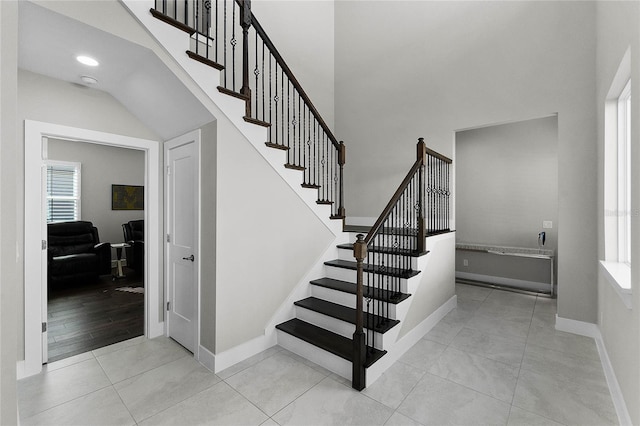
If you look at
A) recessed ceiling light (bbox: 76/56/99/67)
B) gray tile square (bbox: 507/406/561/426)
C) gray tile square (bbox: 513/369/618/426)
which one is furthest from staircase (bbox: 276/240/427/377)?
recessed ceiling light (bbox: 76/56/99/67)

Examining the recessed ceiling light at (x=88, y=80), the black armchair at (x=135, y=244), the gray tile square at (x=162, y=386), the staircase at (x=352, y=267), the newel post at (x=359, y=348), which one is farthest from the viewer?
the black armchair at (x=135, y=244)

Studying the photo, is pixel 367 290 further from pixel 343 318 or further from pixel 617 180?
pixel 617 180

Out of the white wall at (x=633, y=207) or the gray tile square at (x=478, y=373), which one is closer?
the white wall at (x=633, y=207)

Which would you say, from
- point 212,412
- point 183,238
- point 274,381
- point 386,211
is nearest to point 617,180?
point 386,211

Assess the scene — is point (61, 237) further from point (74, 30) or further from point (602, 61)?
point (602, 61)

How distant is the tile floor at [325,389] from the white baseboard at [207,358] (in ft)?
0.18

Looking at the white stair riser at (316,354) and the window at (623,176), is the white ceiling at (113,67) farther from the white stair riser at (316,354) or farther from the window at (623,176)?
the window at (623,176)

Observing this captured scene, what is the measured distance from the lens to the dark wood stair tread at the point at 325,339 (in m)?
2.41

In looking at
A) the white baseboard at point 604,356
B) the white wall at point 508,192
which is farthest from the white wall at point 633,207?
the white wall at point 508,192

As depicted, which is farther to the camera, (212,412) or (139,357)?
(139,357)

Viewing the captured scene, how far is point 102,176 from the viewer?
21.5 ft

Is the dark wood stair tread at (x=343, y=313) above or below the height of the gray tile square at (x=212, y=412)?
above

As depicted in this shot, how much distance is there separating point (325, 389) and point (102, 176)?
6.97 metres

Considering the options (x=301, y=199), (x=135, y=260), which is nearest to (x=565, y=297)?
(x=301, y=199)
